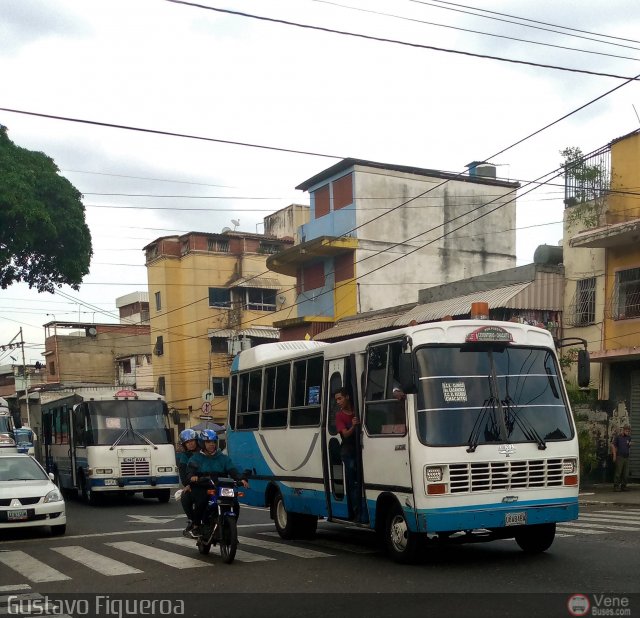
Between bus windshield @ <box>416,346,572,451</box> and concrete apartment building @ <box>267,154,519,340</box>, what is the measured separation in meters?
28.8

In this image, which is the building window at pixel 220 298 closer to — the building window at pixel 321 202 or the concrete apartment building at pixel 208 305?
the concrete apartment building at pixel 208 305

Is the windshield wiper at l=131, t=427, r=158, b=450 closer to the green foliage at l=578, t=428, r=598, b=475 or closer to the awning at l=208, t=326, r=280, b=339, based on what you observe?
the green foliage at l=578, t=428, r=598, b=475

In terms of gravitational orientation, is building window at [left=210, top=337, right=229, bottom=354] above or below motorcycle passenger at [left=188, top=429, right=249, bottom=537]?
above

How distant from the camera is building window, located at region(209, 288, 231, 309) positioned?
5779 cm

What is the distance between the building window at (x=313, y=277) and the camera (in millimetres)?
43531

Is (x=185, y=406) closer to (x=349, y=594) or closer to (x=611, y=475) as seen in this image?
(x=611, y=475)

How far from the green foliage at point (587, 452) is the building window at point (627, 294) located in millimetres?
3487

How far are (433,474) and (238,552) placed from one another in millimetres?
3616

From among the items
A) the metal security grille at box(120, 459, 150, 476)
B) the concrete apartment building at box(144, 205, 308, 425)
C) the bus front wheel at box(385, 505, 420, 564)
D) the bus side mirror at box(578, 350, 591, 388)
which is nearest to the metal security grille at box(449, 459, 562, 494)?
the bus front wheel at box(385, 505, 420, 564)

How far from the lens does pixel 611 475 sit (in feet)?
92.0

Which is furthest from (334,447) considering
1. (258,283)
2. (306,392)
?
(258,283)

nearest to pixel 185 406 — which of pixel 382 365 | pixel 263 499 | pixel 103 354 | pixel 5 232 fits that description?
pixel 103 354

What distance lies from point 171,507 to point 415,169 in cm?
2401

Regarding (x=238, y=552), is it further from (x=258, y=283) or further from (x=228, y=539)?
(x=258, y=283)
